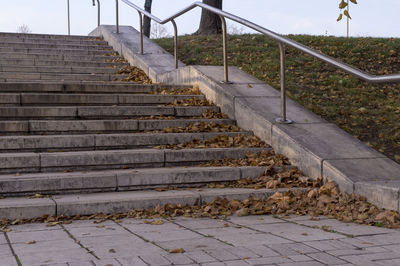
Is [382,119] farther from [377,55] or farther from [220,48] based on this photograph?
[220,48]

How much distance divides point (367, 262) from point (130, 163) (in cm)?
286

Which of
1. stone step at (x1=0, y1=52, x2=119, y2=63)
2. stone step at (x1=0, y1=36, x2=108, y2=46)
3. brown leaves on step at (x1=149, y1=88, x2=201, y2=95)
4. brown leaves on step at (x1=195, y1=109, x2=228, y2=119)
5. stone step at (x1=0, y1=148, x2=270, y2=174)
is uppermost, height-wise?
stone step at (x1=0, y1=36, x2=108, y2=46)

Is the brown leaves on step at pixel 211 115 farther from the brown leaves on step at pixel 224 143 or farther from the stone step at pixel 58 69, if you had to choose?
the stone step at pixel 58 69

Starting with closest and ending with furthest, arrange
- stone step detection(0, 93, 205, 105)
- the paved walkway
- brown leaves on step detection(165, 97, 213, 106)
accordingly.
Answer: the paved walkway, stone step detection(0, 93, 205, 105), brown leaves on step detection(165, 97, 213, 106)

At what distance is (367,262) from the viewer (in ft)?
9.46

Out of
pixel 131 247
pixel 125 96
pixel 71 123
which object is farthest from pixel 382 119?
pixel 131 247

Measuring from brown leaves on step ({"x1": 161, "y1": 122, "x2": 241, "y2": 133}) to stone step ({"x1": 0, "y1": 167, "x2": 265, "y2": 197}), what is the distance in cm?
101

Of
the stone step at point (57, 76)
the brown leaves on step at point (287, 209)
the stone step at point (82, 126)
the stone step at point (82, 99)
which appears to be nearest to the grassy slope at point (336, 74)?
the brown leaves on step at point (287, 209)

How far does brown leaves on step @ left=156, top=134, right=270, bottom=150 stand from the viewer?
18.7 feet

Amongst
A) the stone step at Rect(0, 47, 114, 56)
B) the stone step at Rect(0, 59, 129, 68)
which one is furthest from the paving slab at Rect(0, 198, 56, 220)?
the stone step at Rect(0, 47, 114, 56)

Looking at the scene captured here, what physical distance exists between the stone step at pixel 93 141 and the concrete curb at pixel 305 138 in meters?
0.56

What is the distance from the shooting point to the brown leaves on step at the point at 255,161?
5.38 m

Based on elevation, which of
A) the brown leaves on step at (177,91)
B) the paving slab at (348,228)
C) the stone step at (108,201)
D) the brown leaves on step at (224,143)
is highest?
the brown leaves on step at (177,91)

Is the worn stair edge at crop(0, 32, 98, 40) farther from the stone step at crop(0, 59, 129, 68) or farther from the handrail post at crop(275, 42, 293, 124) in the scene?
the handrail post at crop(275, 42, 293, 124)
